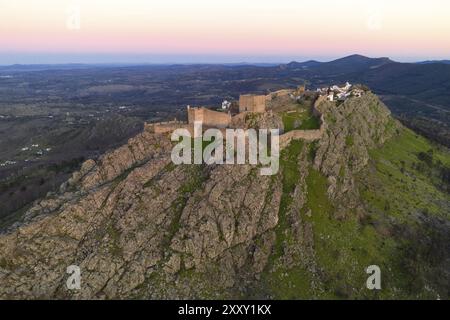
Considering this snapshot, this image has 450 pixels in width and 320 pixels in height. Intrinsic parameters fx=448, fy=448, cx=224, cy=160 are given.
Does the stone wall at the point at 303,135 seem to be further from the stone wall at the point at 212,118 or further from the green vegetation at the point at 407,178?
the green vegetation at the point at 407,178

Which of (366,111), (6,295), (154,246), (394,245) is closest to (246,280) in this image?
(154,246)

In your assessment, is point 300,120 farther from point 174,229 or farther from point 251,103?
point 174,229

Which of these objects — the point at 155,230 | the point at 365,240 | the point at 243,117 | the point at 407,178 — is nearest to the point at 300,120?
the point at 243,117

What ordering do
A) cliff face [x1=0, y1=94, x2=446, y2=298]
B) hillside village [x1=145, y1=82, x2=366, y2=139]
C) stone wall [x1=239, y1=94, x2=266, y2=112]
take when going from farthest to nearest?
stone wall [x1=239, y1=94, x2=266, y2=112] < hillside village [x1=145, y1=82, x2=366, y2=139] < cliff face [x1=0, y1=94, x2=446, y2=298]

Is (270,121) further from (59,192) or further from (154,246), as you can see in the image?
(59,192)

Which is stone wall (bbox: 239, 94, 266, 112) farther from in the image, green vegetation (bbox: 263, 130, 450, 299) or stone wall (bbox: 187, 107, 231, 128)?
green vegetation (bbox: 263, 130, 450, 299)

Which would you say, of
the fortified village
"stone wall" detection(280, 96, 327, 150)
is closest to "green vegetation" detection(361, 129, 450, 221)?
"stone wall" detection(280, 96, 327, 150)
